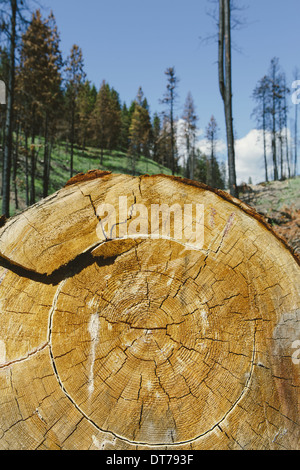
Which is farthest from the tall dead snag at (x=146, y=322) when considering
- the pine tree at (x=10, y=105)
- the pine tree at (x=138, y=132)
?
the pine tree at (x=138, y=132)

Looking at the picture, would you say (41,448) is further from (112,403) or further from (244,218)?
(244,218)

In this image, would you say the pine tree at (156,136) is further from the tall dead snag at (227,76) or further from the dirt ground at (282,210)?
the tall dead snag at (227,76)

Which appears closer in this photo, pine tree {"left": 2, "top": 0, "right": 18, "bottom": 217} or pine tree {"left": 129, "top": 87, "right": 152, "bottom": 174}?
pine tree {"left": 2, "top": 0, "right": 18, "bottom": 217}

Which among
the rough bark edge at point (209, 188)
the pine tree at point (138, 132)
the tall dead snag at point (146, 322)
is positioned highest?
the pine tree at point (138, 132)

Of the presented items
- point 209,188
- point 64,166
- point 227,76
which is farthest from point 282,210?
point 64,166

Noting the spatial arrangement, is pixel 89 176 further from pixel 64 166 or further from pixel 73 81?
pixel 64 166

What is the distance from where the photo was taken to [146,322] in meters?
1.72

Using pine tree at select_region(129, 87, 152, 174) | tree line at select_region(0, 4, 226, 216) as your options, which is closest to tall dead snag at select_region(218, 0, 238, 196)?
tree line at select_region(0, 4, 226, 216)

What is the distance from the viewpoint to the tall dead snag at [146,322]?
1627 mm

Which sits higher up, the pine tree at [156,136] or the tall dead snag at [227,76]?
the pine tree at [156,136]

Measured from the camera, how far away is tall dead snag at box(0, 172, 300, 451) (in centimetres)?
163

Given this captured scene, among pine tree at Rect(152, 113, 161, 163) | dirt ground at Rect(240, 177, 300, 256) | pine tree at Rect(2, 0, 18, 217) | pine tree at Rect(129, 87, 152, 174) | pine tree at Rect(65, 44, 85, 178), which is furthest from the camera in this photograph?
pine tree at Rect(152, 113, 161, 163)

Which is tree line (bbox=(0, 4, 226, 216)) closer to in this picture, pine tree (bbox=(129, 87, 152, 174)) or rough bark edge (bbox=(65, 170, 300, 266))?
pine tree (bbox=(129, 87, 152, 174))
